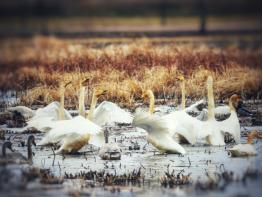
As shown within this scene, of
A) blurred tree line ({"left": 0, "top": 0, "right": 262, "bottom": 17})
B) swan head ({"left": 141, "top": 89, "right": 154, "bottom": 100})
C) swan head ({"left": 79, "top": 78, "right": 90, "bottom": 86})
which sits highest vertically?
blurred tree line ({"left": 0, "top": 0, "right": 262, "bottom": 17})

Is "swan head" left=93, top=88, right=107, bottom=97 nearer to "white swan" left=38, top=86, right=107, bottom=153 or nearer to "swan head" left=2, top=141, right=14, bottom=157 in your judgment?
"white swan" left=38, top=86, right=107, bottom=153

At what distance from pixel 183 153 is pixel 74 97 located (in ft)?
3.91

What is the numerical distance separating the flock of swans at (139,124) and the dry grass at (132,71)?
0.13 m

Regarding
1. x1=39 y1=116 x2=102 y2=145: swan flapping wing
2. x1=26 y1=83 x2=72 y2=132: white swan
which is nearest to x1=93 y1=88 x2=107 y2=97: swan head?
x1=26 y1=83 x2=72 y2=132: white swan

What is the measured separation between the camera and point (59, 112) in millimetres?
7742

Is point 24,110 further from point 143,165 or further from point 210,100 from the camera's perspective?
point 210,100

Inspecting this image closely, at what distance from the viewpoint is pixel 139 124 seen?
7570 millimetres

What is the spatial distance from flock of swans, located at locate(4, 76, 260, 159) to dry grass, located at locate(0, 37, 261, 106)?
0.41ft

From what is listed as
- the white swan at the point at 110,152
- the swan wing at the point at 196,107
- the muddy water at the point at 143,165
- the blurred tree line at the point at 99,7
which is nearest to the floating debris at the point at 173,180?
the muddy water at the point at 143,165

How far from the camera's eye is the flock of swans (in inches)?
292

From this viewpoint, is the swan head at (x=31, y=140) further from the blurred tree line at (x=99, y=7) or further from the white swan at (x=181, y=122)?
the blurred tree line at (x=99, y=7)

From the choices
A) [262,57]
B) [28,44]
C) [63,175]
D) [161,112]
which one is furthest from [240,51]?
[63,175]

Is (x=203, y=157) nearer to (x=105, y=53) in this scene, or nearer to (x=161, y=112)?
(x=161, y=112)

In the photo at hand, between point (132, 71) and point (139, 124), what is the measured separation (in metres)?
0.65
